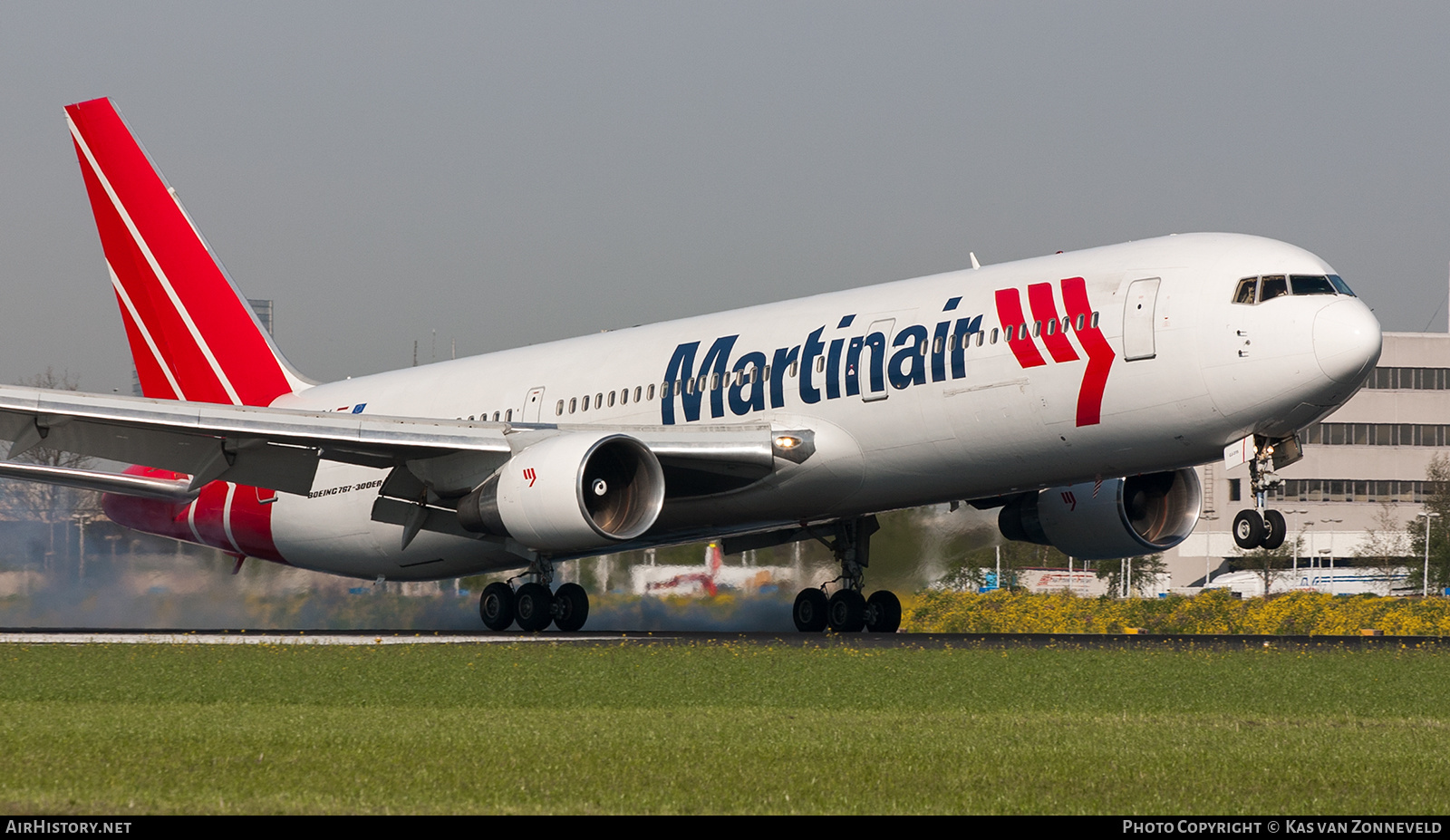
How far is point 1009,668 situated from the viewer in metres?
16.6

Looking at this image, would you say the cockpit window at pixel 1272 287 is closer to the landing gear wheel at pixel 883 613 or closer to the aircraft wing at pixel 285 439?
the aircraft wing at pixel 285 439

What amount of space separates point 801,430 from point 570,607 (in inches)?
214

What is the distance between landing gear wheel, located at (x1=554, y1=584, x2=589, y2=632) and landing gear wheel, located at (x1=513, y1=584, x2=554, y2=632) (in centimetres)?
21

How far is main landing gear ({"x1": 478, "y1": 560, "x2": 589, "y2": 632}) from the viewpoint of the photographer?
83.1 ft

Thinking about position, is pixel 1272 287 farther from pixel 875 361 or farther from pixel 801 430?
pixel 801 430

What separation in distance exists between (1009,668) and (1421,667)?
15.1ft

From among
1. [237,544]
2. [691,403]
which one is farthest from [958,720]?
[237,544]

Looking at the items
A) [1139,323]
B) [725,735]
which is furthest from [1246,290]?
[725,735]

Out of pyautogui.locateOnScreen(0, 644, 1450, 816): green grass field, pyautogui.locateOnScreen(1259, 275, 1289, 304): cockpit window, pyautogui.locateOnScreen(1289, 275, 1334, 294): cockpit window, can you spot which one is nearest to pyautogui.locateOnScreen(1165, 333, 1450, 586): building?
pyautogui.locateOnScreen(1289, 275, 1334, 294): cockpit window

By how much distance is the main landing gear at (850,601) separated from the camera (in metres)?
26.9

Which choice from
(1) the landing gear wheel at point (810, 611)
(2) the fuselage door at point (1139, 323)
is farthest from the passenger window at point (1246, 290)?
(1) the landing gear wheel at point (810, 611)

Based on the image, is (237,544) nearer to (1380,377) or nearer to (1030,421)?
(1030,421)

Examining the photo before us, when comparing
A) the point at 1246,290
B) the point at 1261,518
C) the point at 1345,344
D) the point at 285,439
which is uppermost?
the point at 1246,290

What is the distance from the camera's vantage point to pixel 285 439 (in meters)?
22.6
